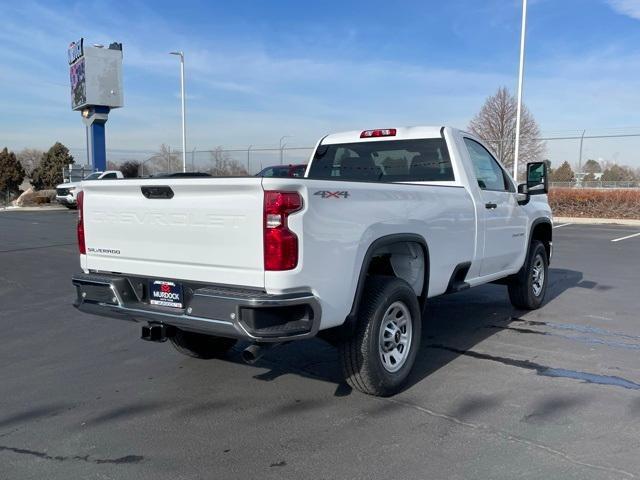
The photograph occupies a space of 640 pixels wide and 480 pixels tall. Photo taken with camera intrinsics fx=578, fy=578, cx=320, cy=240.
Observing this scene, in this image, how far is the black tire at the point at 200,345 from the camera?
5137 millimetres

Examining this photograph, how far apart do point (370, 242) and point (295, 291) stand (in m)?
0.79

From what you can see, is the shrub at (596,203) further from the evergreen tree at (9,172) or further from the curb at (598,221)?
the evergreen tree at (9,172)

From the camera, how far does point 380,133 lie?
6.01 meters

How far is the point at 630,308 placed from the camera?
737cm

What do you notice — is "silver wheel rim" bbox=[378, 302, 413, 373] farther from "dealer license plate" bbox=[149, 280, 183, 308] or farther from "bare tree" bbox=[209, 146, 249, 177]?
"bare tree" bbox=[209, 146, 249, 177]

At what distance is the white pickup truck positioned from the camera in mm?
3492

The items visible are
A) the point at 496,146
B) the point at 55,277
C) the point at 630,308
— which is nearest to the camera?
the point at 630,308

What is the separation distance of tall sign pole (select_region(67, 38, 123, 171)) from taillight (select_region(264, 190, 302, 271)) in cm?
3213

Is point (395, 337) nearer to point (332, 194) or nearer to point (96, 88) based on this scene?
point (332, 194)

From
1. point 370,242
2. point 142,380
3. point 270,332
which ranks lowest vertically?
point 142,380

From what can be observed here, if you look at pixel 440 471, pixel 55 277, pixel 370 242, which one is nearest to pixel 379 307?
pixel 370 242

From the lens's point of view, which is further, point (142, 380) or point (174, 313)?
point (142, 380)

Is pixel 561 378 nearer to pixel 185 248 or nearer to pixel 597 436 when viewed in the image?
pixel 597 436

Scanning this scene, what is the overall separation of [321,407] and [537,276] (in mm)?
4178
